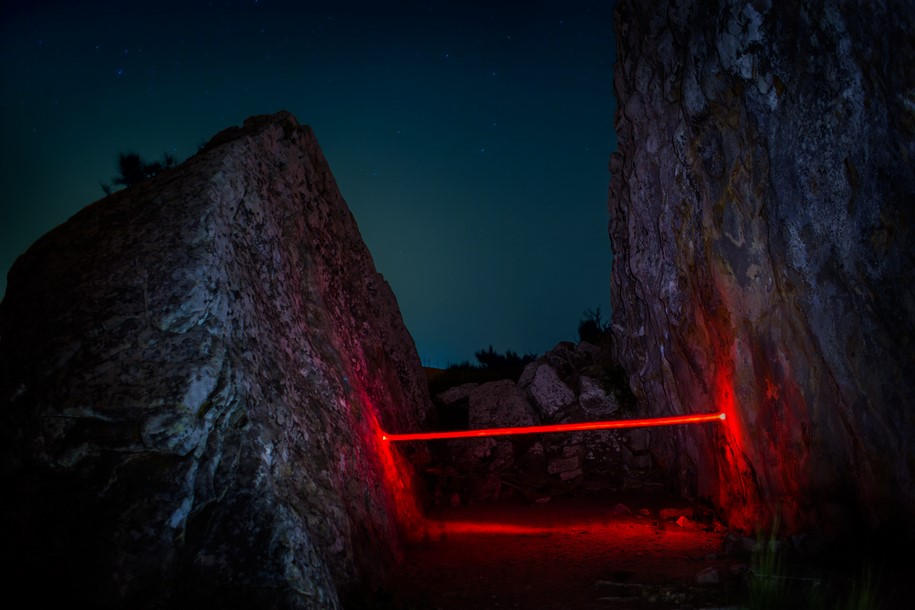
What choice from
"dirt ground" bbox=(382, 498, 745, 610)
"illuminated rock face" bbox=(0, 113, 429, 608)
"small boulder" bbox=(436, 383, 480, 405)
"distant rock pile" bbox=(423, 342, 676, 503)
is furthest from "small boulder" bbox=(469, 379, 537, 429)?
"illuminated rock face" bbox=(0, 113, 429, 608)

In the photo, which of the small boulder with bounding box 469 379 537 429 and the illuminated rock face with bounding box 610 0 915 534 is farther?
the small boulder with bounding box 469 379 537 429

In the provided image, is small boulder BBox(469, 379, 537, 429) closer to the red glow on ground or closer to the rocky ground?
the rocky ground

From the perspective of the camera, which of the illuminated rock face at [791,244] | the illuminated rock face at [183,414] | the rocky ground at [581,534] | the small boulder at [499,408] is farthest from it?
the small boulder at [499,408]

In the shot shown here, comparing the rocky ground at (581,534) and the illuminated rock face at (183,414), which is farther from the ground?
the illuminated rock face at (183,414)

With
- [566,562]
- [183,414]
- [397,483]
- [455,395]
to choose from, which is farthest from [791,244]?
[455,395]

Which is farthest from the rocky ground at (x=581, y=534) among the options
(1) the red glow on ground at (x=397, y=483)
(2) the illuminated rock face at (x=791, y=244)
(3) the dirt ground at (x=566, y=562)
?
(2) the illuminated rock face at (x=791, y=244)

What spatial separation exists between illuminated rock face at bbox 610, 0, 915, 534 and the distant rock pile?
1897mm

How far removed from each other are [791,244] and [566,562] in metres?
3.46

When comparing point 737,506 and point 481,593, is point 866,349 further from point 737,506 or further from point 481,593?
point 481,593

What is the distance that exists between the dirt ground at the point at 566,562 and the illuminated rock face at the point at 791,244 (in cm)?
91

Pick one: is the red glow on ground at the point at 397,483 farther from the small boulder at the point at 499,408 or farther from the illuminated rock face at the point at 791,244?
the illuminated rock face at the point at 791,244

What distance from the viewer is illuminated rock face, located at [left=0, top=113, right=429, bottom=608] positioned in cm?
302

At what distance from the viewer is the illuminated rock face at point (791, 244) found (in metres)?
3.93

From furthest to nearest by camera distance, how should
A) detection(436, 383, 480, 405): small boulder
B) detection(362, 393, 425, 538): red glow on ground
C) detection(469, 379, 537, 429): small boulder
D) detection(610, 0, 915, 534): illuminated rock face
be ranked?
1. detection(436, 383, 480, 405): small boulder
2. detection(469, 379, 537, 429): small boulder
3. detection(362, 393, 425, 538): red glow on ground
4. detection(610, 0, 915, 534): illuminated rock face
